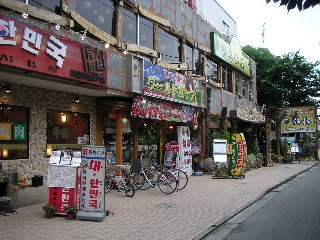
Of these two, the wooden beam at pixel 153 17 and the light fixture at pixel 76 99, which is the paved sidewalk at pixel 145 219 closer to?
the light fixture at pixel 76 99

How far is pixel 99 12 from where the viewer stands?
13562mm

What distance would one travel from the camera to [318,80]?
3594 cm

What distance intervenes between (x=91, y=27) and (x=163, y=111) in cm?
517

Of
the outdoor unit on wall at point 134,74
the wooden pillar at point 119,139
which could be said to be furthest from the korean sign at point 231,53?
the wooden pillar at point 119,139

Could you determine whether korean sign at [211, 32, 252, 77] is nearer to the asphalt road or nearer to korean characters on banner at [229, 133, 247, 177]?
korean characters on banner at [229, 133, 247, 177]

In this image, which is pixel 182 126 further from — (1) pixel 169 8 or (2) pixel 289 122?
(2) pixel 289 122

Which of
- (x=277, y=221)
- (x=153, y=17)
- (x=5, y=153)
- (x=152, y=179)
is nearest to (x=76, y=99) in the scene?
(x=5, y=153)

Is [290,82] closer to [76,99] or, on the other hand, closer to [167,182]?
[167,182]

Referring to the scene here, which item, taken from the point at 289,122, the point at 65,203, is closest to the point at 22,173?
the point at 65,203

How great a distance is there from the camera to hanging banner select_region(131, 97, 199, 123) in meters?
13.9

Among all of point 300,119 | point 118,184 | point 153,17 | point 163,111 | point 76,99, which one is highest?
point 153,17

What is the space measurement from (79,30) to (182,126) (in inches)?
315

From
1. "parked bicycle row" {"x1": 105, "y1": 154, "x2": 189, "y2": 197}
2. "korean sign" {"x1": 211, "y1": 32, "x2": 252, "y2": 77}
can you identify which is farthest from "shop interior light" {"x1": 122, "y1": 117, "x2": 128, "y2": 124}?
"korean sign" {"x1": 211, "y1": 32, "x2": 252, "y2": 77}

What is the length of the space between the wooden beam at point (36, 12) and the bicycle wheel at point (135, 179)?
550 centimetres
